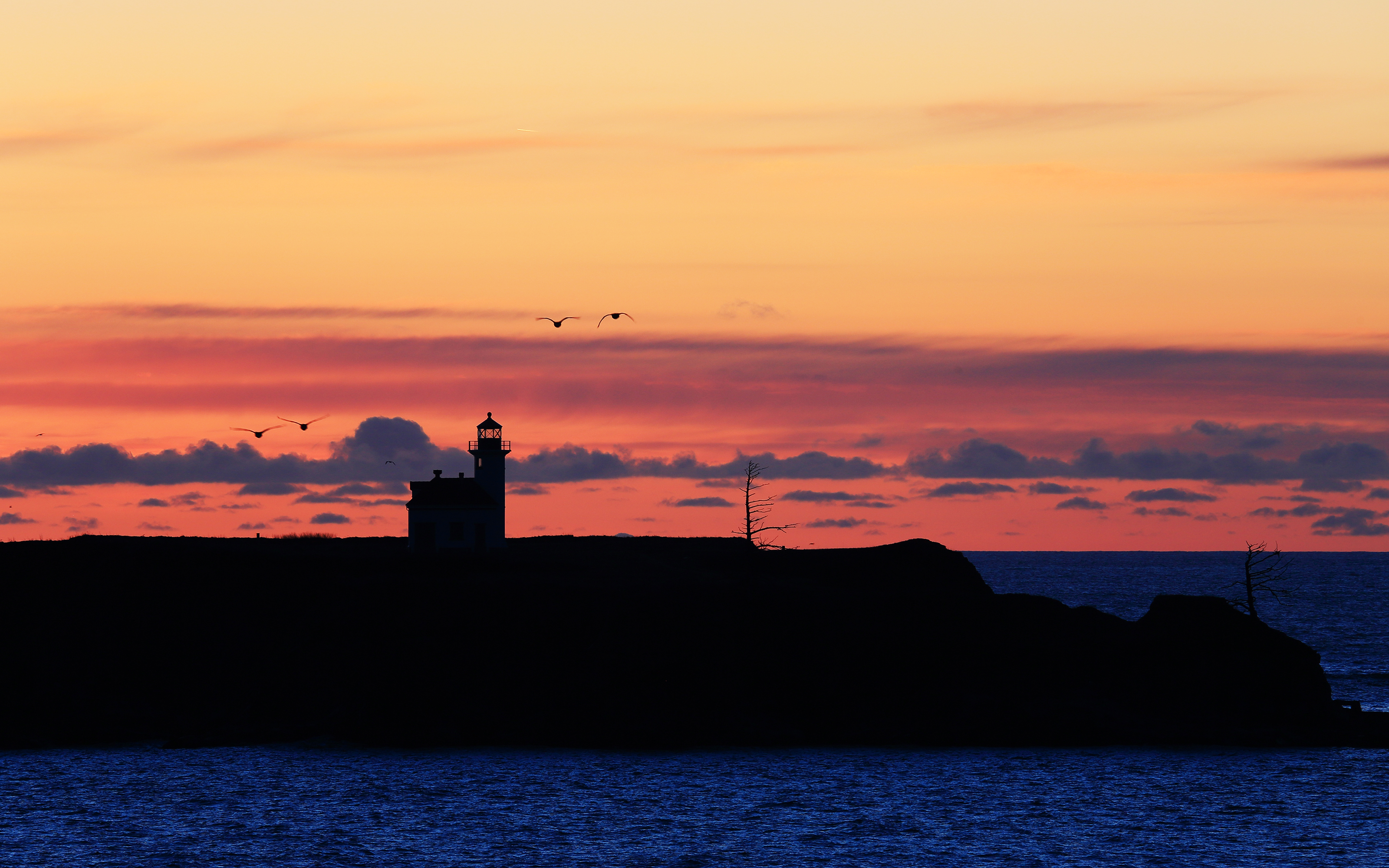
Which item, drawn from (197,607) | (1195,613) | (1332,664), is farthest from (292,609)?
(1332,664)

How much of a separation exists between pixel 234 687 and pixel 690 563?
78.5 feet

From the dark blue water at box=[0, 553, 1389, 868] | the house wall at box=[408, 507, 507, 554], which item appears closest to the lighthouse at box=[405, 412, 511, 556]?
the house wall at box=[408, 507, 507, 554]

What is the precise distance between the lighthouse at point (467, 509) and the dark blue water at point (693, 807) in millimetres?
17017

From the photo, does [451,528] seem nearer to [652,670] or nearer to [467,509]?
[467,509]

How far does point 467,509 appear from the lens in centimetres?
7481

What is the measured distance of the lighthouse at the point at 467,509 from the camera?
74.4 meters

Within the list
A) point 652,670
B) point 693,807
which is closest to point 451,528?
point 652,670

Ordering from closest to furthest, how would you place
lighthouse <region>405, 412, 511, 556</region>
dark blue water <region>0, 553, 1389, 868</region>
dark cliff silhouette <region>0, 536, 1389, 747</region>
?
dark blue water <region>0, 553, 1389, 868</region>, dark cliff silhouette <region>0, 536, 1389, 747</region>, lighthouse <region>405, 412, 511, 556</region>

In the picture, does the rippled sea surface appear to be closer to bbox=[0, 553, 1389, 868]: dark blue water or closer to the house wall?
bbox=[0, 553, 1389, 868]: dark blue water

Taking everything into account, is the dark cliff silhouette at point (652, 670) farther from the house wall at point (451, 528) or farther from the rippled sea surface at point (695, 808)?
the house wall at point (451, 528)

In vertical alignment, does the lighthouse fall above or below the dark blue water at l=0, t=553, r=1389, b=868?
above

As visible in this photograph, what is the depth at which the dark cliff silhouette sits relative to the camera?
60125 mm

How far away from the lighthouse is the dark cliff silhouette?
7820 millimetres

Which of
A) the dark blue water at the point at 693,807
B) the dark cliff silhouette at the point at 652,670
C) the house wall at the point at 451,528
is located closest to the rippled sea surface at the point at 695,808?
the dark blue water at the point at 693,807
